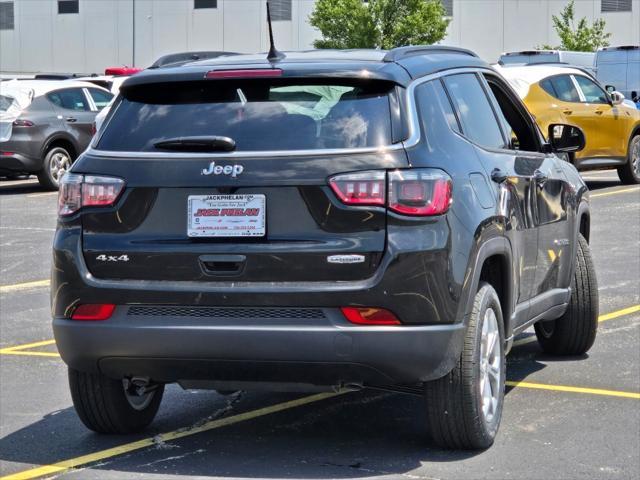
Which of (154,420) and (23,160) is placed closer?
(154,420)

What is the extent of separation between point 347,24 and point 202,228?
53.5 meters

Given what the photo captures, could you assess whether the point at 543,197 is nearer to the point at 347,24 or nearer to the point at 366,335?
the point at 366,335

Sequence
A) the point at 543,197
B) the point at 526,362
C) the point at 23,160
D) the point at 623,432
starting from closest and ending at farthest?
the point at 623,432, the point at 543,197, the point at 526,362, the point at 23,160

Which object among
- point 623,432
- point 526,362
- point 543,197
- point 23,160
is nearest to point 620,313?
point 526,362

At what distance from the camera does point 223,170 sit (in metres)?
5.58

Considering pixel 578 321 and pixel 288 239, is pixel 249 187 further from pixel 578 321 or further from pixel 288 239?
pixel 578 321

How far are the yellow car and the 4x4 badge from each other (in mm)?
13679

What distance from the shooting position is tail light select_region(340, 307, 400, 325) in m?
5.44

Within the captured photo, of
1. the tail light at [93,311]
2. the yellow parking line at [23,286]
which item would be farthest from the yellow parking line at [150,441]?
the yellow parking line at [23,286]

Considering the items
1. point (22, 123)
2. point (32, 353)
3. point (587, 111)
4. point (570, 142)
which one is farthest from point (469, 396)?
point (22, 123)

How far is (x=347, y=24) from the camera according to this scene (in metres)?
58.3

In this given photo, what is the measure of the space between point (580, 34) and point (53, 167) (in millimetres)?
40226

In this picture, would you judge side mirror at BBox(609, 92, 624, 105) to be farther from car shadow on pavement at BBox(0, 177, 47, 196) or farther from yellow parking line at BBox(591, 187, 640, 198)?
car shadow on pavement at BBox(0, 177, 47, 196)

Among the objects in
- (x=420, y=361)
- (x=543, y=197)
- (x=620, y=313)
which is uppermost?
(x=543, y=197)
